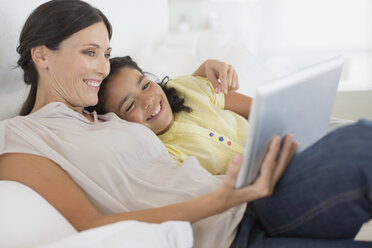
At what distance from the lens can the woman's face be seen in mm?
1208

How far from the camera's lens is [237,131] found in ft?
4.79

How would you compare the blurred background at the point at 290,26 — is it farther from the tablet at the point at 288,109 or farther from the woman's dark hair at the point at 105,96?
the tablet at the point at 288,109

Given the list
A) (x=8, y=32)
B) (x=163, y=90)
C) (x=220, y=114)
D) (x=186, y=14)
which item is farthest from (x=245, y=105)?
(x=186, y=14)

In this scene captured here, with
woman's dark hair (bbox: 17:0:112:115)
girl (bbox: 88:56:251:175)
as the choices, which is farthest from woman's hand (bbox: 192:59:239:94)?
woman's dark hair (bbox: 17:0:112:115)

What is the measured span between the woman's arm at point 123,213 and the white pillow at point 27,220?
5cm

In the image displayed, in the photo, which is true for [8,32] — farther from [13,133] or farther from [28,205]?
[28,205]

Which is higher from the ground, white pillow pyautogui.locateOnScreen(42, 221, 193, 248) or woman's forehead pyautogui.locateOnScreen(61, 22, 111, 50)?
woman's forehead pyautogui.locateOnScreen(61, 22, 111, 50)

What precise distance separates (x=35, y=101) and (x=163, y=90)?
0.47m

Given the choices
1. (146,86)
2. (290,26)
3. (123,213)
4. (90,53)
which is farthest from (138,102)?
(290,26)

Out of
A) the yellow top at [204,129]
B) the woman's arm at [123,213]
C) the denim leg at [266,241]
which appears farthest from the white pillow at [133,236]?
the yellow top at [204,129]

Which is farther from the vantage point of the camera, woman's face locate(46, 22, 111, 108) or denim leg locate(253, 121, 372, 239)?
woman's face locate(46, 22, 111, 108)

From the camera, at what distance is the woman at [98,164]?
0.91 metres

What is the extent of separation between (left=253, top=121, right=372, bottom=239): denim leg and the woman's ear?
2.42 ft

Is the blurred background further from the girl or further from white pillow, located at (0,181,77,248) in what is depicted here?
white pillow, located at (0,181,77,248)
